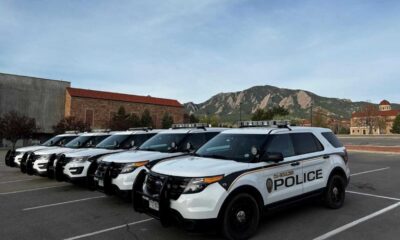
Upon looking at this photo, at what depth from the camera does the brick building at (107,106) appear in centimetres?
6291

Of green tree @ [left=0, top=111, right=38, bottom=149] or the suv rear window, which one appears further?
green tree @ [left=0, top=111, right=38, bottom=149]

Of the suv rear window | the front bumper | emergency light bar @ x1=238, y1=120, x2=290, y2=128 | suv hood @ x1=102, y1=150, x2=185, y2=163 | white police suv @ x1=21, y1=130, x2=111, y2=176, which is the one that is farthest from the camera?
white police suv @ x1=21, y1=130, x2=111, y2=176

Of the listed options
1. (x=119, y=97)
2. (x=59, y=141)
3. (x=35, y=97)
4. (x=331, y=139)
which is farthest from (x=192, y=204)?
(x=119, y=97)

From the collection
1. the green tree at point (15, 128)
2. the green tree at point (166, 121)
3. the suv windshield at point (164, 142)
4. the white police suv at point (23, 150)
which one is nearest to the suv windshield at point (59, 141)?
the white police suv at point (23, 150)

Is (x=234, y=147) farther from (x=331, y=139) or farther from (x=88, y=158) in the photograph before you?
(x=88, y=158)

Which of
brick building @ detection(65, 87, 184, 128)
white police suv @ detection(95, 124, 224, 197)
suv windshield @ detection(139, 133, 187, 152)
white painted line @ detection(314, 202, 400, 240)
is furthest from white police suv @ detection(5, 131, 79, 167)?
brick building @ detection(65, 87, 184, 128)

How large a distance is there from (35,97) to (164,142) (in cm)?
5922

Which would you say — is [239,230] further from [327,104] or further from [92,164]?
[327,104]

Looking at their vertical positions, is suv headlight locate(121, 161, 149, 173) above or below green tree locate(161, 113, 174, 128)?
below

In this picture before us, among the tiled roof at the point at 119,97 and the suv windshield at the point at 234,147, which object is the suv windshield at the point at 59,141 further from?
the tiled roof at the point at 119,97

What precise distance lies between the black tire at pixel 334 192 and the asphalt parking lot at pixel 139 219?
16 cm

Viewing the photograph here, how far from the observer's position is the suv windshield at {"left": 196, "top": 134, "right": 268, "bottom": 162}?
5.46 meters

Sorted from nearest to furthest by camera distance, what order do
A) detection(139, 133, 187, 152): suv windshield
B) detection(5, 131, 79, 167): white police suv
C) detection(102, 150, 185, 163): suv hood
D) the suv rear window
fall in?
1. the suv rear window
2. detection(102, 150, 185, 163): suv hood
3. detection(139, 133, 187, 152): suv windshield
4. detection(5, 131, 79, 167): white police suv

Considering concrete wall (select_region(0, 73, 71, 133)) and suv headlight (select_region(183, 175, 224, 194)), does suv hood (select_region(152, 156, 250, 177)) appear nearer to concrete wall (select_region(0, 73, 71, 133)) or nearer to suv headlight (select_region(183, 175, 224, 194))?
suv headlight (select_region(183, 175, 224, 194))
